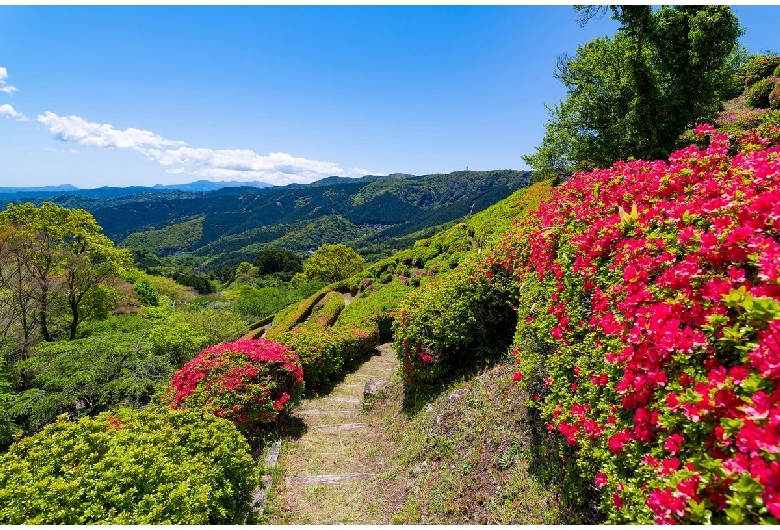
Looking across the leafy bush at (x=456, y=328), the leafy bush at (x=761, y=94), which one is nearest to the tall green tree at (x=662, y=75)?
the leafy bush at (x=761, y=94)

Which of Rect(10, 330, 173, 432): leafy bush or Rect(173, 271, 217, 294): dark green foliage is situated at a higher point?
Rect(10, 330, 173, 432): leafy bush

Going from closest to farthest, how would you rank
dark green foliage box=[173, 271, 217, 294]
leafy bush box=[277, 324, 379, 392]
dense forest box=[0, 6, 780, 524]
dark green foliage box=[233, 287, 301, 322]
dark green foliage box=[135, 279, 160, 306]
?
1. dense forest box=[0, 6, 780, 524]
2. leafy bush box=[277, 324, 379, 392]
3. dark green foliage box=[233, 287, 301, 322]
4. dark green foliage box=[135, 279, 160, 306]
5. dark green foliage box=[173, 271, 217, 294]

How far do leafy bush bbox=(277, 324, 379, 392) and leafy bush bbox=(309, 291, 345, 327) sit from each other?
4.74 m

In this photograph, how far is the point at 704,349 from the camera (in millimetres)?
2521

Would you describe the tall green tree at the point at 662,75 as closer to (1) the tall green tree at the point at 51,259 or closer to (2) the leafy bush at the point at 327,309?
(2) the leafy bush at the point at 327,309

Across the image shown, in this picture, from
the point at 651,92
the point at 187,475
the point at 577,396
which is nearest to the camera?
the point at 577,396

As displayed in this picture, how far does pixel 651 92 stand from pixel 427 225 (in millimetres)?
182288

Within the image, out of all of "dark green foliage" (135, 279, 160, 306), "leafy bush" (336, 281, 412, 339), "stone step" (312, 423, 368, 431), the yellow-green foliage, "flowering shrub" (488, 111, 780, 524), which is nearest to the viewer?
"flowering shrub" (488, 111, 780, 524)

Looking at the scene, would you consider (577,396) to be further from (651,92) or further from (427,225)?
(427,225)

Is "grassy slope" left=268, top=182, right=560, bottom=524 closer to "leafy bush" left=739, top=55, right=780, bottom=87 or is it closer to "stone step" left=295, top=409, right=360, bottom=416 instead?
"stone step" left=295, top=409, right=360, bottom=416

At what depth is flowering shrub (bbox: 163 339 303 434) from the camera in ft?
26.9

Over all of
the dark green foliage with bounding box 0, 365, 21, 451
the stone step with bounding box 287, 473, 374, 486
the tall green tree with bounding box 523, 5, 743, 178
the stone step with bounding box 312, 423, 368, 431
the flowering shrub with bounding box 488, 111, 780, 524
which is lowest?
the dark green foliage with bounding box 0, 365, 21, 451

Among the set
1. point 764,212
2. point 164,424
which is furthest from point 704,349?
point 164,424

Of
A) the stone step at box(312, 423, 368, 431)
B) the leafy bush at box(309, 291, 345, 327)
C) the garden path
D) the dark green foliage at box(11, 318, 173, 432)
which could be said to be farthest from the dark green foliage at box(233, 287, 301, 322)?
the stone step at box(312, 423, 368, 431)
